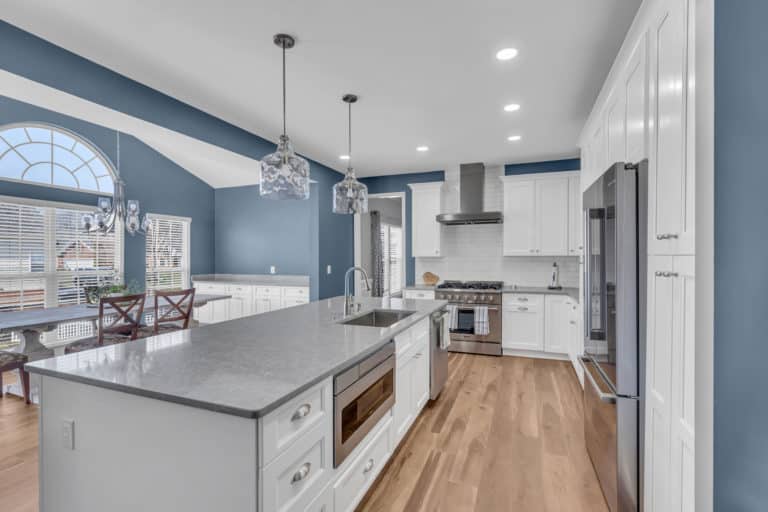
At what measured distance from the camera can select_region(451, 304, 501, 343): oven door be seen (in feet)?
15.4

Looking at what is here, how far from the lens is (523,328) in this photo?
4648mm

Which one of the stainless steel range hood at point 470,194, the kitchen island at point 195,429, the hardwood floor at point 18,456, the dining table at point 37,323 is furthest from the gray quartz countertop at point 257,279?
the kitchen island at point 195,429

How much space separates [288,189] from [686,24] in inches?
75.0

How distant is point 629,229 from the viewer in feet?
5.46

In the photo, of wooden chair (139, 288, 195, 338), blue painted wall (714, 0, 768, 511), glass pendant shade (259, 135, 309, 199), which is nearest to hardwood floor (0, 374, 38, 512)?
Result: wooden chair (139, 288, 195, 338)

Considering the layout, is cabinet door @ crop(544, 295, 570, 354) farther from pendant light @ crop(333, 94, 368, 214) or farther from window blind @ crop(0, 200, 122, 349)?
window blind @ crop(0, 200, 122, 349)

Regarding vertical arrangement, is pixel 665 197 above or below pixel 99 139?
below

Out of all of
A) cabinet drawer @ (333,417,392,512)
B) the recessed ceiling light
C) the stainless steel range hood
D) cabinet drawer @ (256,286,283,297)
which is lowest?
cabinet drawer @ (333,417,392,512)

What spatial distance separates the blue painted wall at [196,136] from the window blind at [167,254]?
186 millimetres

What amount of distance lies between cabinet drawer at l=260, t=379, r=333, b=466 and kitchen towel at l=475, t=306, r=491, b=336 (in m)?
3.47

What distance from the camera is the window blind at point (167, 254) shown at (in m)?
5.86

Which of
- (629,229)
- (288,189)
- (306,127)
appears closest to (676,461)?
(629,229)

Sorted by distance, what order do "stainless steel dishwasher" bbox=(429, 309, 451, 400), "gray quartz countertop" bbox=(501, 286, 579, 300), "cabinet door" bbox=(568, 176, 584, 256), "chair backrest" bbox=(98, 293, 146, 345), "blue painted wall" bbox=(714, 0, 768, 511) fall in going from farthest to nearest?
"cabinet door" bbox=(568, 176, 584, 256) < "gray quartz countertop" bbox=(501, 286, 579, 300) < "chair backrest" bbox=(98, 293, 146, 345) < "stainless steel dishwasher" bbox=(429, 309, 451, 400) < "blue painted wall" bbox=(714, 0, 768, 511)

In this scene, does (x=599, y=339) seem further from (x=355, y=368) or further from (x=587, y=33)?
(x=587, y=33)
